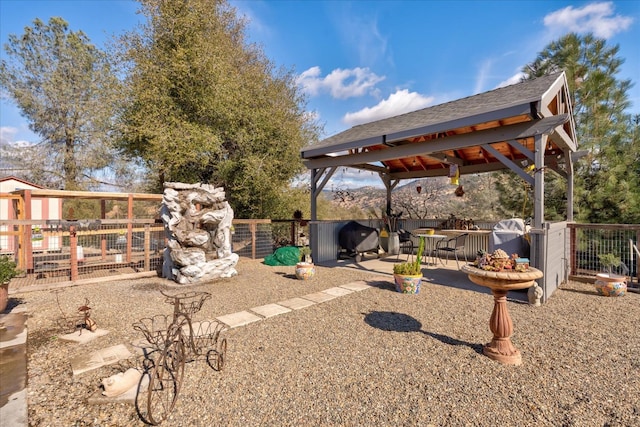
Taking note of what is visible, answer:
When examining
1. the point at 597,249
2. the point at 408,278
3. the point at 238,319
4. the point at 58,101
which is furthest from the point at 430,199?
the point at 58,101

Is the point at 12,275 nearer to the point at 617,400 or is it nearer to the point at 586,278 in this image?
the point at 617,400

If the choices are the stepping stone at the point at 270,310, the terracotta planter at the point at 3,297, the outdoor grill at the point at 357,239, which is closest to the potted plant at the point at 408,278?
the stepping stone at the point at 270,310

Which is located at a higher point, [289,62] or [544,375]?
[289,62]

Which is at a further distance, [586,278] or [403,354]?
[586,278]

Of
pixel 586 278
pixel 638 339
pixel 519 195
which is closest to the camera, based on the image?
pixel 638 339

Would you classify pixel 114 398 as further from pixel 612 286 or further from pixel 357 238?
pixel 612 286

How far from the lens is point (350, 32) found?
36.9 ft

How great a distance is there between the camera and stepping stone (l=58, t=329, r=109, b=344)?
3403 millimetres

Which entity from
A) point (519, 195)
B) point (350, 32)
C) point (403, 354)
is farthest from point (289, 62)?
point (403, 354)

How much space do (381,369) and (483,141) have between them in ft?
15.9

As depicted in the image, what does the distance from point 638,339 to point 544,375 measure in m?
1.86

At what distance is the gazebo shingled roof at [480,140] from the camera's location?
5031 mm

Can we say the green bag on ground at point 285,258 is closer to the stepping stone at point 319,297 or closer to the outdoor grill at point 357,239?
the outdoor grill at point 357,239

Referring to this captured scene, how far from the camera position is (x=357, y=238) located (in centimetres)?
852
